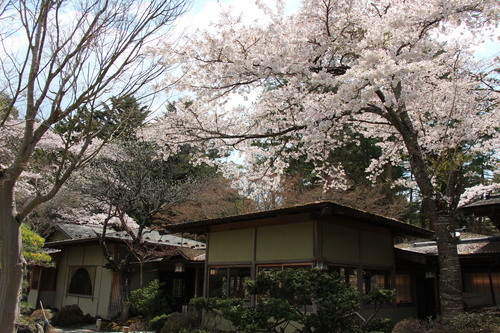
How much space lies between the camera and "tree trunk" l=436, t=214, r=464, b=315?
6441mm

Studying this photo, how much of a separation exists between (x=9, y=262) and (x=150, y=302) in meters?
7.47

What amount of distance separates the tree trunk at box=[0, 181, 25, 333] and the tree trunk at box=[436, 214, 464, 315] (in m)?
6.30

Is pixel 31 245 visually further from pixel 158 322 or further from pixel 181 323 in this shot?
pixel 181 323

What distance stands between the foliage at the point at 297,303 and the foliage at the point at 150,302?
21.1ft

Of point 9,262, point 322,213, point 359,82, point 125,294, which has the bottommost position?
point 125,294

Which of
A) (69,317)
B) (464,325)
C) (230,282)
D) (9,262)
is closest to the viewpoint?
(9,262)

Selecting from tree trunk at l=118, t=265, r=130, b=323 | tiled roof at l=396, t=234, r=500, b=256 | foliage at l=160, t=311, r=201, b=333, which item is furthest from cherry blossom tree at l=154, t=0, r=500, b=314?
tree trunk at l=118, t=265, r=130, b=323

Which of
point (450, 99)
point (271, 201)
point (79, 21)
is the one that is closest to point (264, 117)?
point (450, 99)

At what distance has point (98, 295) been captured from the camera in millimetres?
14891

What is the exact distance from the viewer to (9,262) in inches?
200

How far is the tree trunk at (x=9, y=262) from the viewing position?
197 inches

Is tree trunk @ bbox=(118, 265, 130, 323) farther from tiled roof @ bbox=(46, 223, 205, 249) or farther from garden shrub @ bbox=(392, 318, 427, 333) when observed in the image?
garden shrub @ bbox=(392, 318, 427, 333)

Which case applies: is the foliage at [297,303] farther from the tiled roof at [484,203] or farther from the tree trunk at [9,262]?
the tiled roof at [484,203]

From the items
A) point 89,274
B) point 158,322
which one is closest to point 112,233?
point 89,274
